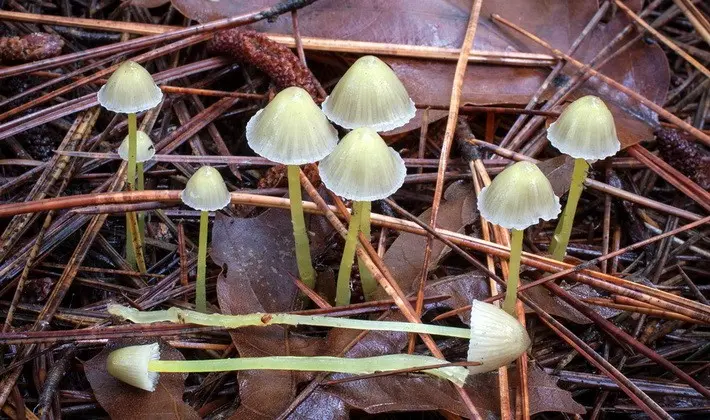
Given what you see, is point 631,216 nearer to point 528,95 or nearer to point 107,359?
point 528,95

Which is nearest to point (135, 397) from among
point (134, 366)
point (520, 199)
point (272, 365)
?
point (134, 366)

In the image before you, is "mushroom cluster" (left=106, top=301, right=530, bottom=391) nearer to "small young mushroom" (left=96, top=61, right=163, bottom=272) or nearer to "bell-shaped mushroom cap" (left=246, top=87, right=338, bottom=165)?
"bell-shaped mushroom cap" (left=246, top=87, right=338, bottom=165)

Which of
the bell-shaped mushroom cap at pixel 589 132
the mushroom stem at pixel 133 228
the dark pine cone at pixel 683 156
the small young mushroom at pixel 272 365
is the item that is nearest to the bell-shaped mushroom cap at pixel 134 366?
the small young mushroom at pixel 272 365

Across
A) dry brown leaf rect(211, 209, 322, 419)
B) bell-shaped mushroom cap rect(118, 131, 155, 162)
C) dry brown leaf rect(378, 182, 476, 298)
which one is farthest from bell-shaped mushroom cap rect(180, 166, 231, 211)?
dry brown leaf rect(378, 182, 476, 298)

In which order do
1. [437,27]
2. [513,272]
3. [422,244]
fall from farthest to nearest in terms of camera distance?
[437,27], [422,244], [513,272]

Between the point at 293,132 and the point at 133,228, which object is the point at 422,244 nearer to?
the point at 293,132

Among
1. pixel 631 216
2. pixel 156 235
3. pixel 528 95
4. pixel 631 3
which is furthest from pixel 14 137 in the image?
pixel 631 3
